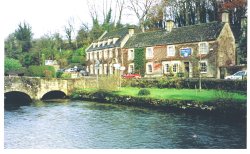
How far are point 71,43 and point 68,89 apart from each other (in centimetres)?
1487

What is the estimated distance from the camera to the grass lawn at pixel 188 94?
17312 millimetres

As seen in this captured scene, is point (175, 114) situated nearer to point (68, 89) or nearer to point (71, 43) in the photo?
point (68, 89)

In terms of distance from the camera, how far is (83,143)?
12.7m

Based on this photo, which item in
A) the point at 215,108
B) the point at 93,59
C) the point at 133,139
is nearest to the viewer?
the point at 133,139

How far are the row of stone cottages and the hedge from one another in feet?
5.06

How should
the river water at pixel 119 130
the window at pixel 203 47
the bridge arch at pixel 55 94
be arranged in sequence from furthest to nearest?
1. the bridge arch at pixel 55 94
2. the window at pixel 203 47
3. the river water at pixel 119 130

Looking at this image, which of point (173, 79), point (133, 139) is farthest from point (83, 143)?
point (173, 79)

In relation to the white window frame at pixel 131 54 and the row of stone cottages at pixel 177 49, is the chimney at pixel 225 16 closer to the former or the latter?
the row of stone cottages at pixel 177 49

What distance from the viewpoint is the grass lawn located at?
17.3 meters

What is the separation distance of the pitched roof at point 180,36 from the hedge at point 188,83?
19.0 ft

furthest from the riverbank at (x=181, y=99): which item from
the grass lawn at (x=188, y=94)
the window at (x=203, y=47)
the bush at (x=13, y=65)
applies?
the window at (x=203, y=47)

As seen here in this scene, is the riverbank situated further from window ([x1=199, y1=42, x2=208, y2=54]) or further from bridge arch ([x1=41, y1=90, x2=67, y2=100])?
window ([x1=199, y1=42, x2=208, y2=54])

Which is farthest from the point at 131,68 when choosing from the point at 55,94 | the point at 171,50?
the point at 55,94

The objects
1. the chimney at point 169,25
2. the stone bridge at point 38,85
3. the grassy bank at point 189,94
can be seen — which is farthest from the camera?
the chimney at point 169,25
